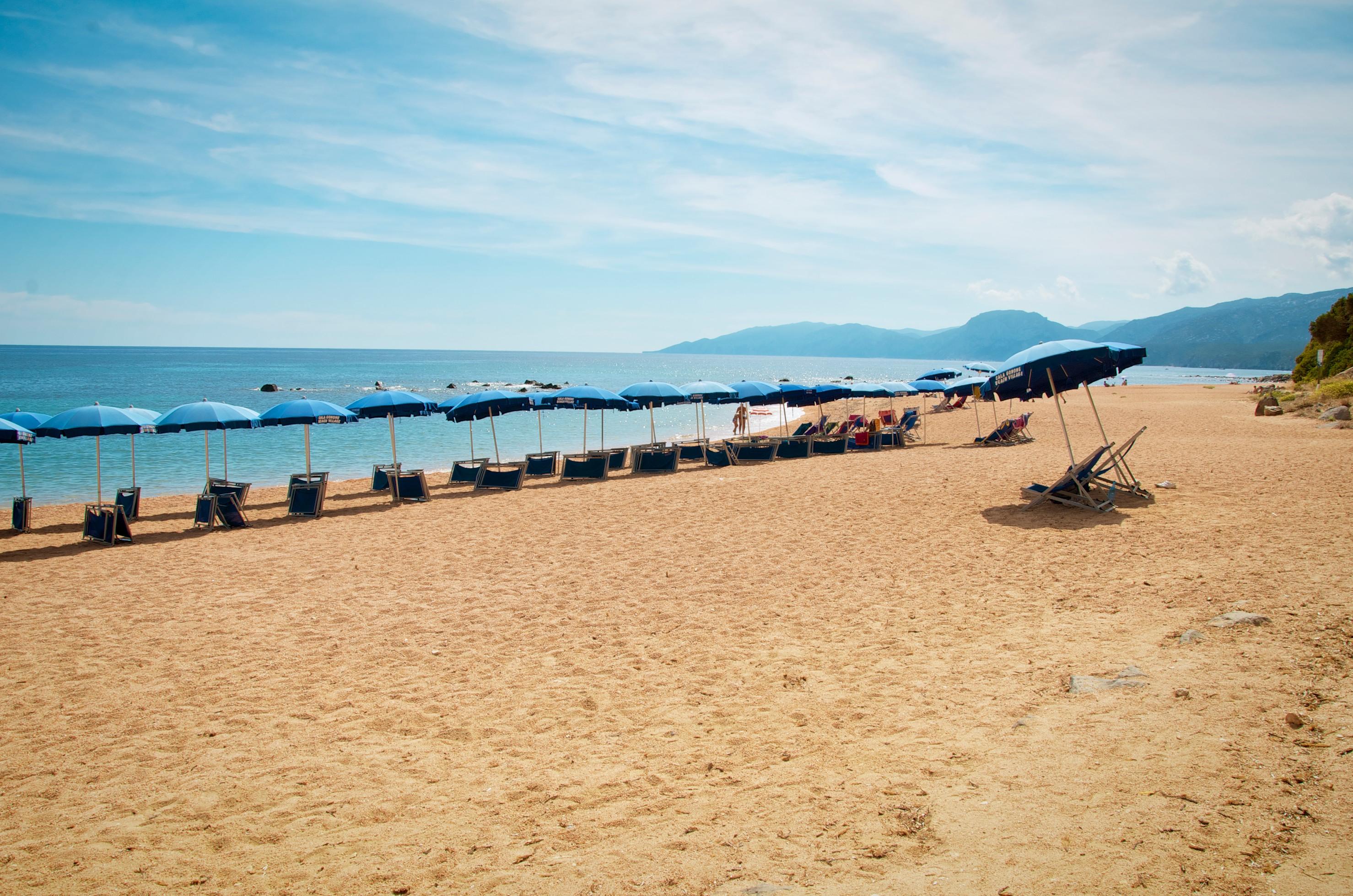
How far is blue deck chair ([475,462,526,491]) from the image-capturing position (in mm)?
14281

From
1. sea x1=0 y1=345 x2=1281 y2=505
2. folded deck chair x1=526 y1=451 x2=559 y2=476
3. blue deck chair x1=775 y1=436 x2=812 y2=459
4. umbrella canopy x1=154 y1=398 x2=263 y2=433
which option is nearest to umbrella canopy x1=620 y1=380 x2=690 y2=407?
folded deck chair x1=526 y1=451 x2=559 y2=476

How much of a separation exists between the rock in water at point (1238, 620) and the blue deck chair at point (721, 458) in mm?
11666

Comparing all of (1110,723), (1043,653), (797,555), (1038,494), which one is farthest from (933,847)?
(1038,494)

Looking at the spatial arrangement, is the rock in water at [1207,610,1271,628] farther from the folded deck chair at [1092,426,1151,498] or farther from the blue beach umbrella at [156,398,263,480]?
the blue beach umbrella at [156,398,263,480]

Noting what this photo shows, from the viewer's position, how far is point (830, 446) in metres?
18.3

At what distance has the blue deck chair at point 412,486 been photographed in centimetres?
1324

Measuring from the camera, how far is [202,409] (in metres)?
12.0

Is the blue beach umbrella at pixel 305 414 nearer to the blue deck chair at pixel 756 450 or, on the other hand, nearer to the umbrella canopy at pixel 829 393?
the blue deck chair at pixel 756 450

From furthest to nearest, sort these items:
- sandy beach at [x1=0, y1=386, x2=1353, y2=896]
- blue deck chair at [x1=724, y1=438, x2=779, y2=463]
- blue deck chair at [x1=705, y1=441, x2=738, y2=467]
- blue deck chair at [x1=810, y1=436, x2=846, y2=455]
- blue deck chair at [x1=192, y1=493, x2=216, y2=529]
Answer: blue deck chair at [x1=810, y1=436, x2=846, y2=455] → blue deck chair at [x1=724, y1=438, x2=779, y2=463] → blue deck chair at [x1=705, y1=441, x2=738, y2=467] → blue deck chair at [x1=192, y1=493, x2=216, y2=529] → sandy beach at [x1=0, y1=386, x2=1353, y2=896]

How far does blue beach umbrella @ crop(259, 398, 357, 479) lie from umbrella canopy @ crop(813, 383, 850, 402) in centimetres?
1119

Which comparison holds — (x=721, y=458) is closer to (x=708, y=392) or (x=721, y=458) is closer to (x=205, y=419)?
(x=708, y=392)

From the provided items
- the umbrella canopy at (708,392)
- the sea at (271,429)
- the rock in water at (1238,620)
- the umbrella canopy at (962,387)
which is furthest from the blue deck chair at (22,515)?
the umbrella canopy at (962,387)

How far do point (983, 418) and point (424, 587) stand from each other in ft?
83.2

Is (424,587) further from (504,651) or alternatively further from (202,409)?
(202,409)
